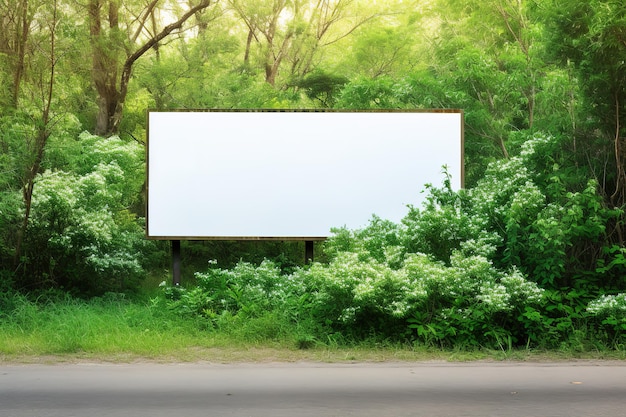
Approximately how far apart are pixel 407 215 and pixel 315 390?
5677 millimetres

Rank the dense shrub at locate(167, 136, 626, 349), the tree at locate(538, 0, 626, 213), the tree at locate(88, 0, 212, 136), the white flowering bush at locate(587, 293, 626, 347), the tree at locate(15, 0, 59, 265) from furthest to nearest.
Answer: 1. the tree at locate(88, 0, 212, 136)
2. the tree at locate(15, 0, 59, 265)
3. the tree at locate(538, 0, 626, 213)
4. the dense shrub at locate(167, 136, 626, 349)
5. the white flowering bush at locate(587, 293, 626, 347)

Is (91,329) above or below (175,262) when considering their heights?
below

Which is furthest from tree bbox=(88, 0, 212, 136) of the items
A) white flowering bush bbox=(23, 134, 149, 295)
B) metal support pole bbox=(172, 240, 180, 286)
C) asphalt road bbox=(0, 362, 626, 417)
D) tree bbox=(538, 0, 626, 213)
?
asphalt road bbox=(0, 362, 626, 417)

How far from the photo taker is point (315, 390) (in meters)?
9.27

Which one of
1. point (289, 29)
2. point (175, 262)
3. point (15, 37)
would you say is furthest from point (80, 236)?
point (289, 29)

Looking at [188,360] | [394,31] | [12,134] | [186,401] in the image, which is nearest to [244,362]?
[188,360]

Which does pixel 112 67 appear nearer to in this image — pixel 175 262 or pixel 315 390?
pixel 175 262

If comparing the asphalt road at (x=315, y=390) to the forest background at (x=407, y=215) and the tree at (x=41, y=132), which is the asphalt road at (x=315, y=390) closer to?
the forest background at (x=407, y=215)

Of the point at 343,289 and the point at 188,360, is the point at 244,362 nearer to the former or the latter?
the point at 188,360

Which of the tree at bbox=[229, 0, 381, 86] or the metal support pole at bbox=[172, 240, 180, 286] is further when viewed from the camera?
the tree at bbox=[229, 0, 381, 86]

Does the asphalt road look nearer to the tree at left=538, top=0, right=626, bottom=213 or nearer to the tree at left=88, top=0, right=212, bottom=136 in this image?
the tree at left=538, top=0, right=626, bottom=213

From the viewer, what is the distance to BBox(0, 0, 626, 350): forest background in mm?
12203

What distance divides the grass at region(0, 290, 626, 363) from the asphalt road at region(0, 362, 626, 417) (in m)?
0.48

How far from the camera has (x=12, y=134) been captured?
15703 millimetres
